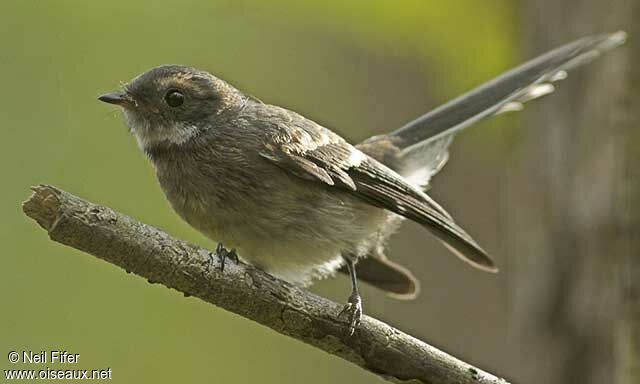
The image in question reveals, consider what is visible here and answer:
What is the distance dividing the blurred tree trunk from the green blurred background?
0.30m

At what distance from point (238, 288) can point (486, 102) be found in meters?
2.49

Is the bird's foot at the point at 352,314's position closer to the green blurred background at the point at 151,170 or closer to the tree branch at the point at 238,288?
the tree branch at the point at 238,288

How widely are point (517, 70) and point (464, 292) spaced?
337 centimetres

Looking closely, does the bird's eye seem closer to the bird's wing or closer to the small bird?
the small bird

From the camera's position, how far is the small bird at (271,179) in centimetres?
449

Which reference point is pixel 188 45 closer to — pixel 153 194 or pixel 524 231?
pixel 153 194

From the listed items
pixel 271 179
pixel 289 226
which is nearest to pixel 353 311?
pixel 289 226

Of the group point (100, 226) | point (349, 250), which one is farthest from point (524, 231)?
point (100, 226)

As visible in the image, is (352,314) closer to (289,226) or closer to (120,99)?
(289,226)

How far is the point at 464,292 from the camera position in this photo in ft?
27.9

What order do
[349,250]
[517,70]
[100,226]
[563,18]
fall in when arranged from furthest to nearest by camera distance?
[563,18] < [517,70] < [349,250] < [100,226]

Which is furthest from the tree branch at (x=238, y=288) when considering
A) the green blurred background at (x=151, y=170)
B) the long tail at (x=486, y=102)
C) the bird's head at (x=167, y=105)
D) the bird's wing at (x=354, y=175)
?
the long tail at (x=486, y=102)

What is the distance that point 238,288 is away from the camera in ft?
11.7

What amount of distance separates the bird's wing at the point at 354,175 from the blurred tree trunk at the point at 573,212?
1.04 m
